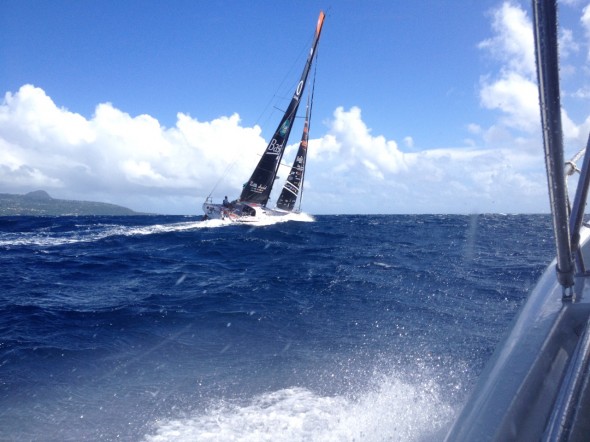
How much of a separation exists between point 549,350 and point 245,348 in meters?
4.46

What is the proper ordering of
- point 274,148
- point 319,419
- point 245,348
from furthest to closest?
point 274,148, point 245,348, point 319,419

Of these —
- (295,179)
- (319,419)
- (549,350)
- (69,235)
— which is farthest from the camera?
(295,179)

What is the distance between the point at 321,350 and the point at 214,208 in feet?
91.6

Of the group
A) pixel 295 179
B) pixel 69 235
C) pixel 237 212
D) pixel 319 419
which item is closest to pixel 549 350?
pixel 319 419

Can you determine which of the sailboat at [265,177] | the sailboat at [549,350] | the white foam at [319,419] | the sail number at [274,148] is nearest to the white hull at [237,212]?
the sailboat at [265,177]

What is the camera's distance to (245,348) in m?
5.66

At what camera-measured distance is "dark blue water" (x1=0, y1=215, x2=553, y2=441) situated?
3.85m

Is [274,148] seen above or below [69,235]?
above

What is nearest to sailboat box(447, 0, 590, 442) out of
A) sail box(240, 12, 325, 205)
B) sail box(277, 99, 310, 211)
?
sail box(240, 12, 325, 205)

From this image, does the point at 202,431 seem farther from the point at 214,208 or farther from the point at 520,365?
the point at 214,208

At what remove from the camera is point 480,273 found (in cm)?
1089

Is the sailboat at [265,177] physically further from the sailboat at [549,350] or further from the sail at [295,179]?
the sailboat at [549,350]

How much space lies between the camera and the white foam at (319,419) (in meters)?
3.61

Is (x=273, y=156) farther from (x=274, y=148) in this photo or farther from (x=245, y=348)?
(x=245, y=348)
